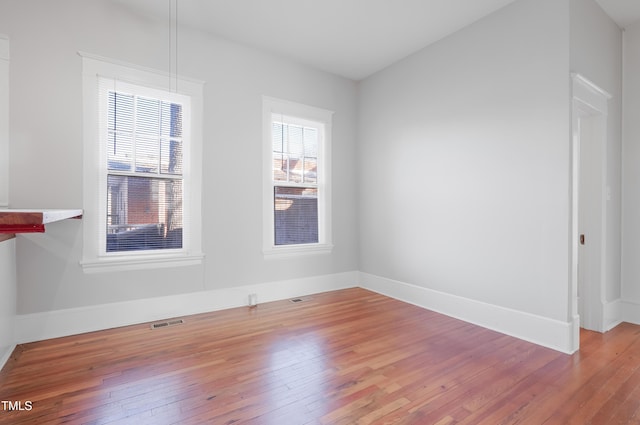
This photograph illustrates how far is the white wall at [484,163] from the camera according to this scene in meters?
2.68

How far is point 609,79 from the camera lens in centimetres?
313

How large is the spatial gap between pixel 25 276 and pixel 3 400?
1184mm

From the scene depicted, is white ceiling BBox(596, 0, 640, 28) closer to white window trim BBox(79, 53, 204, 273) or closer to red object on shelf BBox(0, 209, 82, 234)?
white window trim BBox(79, 53, 204, 273)

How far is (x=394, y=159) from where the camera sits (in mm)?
4203

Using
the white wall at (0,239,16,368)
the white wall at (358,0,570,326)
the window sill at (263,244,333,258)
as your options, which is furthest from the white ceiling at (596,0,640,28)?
the white wall at (0,239,16,368)

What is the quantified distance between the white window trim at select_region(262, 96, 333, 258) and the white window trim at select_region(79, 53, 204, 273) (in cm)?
79

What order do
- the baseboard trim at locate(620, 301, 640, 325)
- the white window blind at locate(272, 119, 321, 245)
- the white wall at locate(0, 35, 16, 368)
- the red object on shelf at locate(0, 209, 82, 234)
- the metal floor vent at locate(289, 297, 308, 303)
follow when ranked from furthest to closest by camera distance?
the white window blind at locate(272, 119, 321, 245), the metal floor vent at locate(289, 297, 308, 303), the baseboard trim at locate(620, 301, 640, 325), the white wall at locate(0, 35, 16, 368), the red object on shelf at locate(0, 209, 82, 234)

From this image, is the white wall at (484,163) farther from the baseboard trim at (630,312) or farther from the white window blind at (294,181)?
the baseboard trim at (630,312)

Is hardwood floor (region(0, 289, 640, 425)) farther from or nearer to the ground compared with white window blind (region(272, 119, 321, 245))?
nearer to the ground

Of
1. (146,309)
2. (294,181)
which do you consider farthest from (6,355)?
(294,181)

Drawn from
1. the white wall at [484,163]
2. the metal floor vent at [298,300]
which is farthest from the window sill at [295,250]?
the white wall at [484,163]

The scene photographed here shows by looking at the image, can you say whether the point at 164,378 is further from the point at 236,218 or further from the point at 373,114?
the point at 373,114

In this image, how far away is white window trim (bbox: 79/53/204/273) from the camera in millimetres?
2943

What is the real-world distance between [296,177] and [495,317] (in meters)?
2.82
